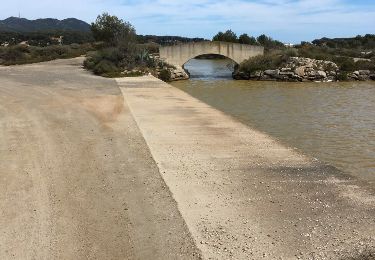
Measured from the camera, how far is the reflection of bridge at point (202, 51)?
42.6 m

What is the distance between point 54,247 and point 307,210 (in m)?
4.25

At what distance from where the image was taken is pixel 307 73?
40406mm

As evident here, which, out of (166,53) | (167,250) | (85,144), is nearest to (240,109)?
(85,144)

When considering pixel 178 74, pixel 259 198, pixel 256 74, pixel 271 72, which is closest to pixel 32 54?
pixel 178 74

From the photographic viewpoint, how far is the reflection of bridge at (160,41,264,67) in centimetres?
4262

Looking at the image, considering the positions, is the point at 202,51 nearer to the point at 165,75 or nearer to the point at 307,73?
the point at 165,75

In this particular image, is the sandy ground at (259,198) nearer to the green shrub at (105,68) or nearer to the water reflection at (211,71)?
the green shrub at (105,68)

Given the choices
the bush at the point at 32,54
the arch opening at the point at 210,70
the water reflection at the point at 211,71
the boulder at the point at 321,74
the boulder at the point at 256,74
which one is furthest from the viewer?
the bush at the point at 32,54

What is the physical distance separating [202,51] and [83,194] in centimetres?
3564

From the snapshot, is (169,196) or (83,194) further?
(83,194)

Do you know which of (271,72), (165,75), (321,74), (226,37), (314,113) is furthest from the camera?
(226,37)

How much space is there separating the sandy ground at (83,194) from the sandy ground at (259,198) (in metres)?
0.43

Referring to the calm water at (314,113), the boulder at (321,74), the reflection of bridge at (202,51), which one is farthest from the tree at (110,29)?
the boulder at (321,74)

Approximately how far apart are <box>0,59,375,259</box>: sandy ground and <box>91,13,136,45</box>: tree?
30.9m
